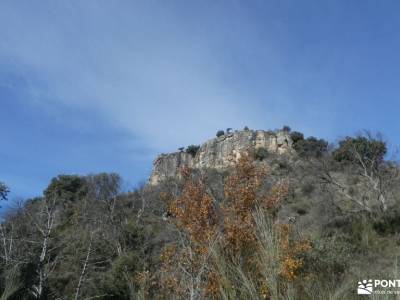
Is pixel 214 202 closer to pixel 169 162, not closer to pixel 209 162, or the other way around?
pixel 209 162

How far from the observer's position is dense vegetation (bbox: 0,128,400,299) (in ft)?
8.23

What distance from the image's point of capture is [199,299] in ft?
9.80

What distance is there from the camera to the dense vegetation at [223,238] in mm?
2508

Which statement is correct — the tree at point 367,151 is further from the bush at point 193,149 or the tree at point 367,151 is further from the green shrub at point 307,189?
the bush at point 193,149

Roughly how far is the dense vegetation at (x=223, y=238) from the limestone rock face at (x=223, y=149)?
51.0 feet

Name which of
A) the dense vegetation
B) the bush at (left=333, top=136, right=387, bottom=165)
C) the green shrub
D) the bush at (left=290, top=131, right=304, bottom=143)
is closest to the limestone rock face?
the bush at (left=290, top=131, right=304, bottom=143)

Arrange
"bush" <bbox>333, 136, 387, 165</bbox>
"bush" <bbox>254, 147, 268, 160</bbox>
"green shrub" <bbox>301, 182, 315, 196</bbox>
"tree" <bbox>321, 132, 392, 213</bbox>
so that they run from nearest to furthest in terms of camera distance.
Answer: "tree" <bbox>321, 132, 392, 213</bbox> → "bush" <bbox>333, 136, 387, 165</bbox> → "green shrub" <bbox>301, 182, 315, 196</bbox> → "bush" <bbox>254, 147, 268, 160</bbox>

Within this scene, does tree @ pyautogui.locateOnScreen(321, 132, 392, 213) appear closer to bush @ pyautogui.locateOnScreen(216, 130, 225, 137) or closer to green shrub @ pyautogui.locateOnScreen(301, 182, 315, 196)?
green shrub @ pyautogui.locateOnScreen(301, 182, 315, 196)

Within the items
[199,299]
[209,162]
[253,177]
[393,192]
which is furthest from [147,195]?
[199,299]

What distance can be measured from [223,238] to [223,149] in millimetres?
47453

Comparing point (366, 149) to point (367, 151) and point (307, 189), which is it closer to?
point (367, 151)

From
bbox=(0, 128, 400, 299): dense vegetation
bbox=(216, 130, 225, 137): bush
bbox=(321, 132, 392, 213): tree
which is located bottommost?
bbox=(0, 128, 400, 299): dense vegetation

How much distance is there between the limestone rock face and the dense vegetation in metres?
15.5

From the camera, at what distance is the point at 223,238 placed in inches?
136
